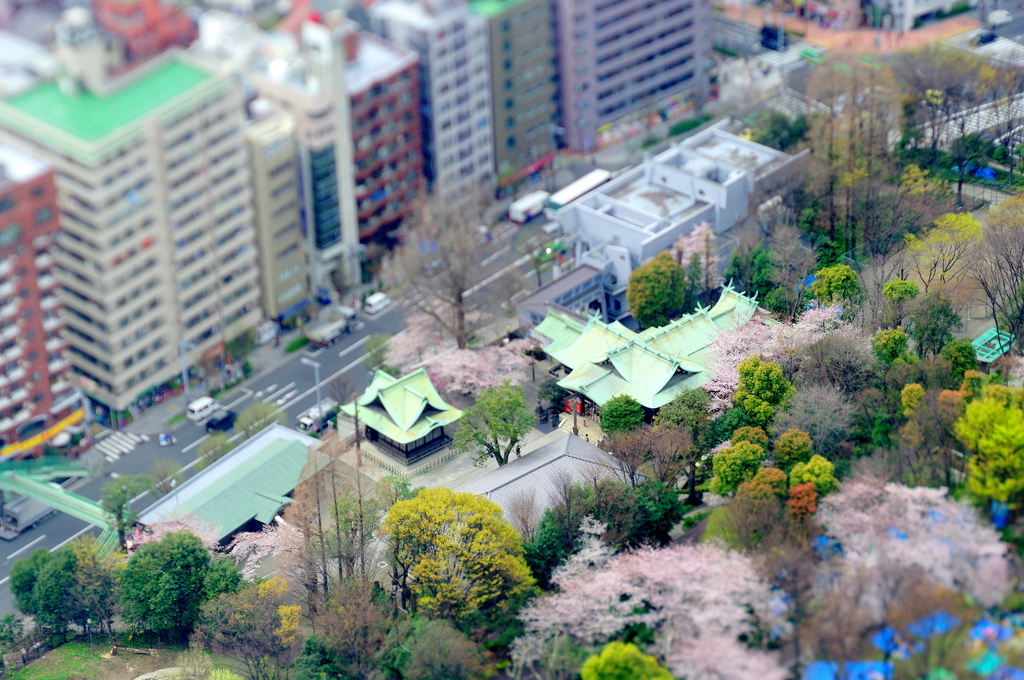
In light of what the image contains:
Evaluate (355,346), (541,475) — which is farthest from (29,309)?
(541,475)

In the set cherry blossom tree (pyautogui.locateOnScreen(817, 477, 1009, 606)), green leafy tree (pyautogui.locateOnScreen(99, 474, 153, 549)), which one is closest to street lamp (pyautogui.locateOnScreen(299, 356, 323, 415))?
green leafy tree (pyautogui.locateOnScreen(99, 474, 153, 549))

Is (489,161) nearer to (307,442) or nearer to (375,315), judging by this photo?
(375,315)

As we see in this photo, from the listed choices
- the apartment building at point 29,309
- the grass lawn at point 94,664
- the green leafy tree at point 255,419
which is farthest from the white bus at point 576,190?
the grass lawn at point 94,664

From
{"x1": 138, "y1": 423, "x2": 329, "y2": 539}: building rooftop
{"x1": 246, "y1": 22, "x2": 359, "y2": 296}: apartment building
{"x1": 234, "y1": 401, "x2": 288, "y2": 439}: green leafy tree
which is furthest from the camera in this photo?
{"x1": 246, "y1": 22, "x2": 359, "y2": 296}: apartment building

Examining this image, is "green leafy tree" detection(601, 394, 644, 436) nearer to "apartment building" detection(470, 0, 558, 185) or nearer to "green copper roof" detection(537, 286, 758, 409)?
"green copper roof" detection(537, 286, 758, 409)

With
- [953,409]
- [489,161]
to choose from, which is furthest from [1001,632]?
[489,161]

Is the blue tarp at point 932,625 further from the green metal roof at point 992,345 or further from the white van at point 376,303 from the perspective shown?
the white van at point 376,303

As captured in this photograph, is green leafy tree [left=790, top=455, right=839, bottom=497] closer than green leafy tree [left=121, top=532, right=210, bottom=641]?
Yes
